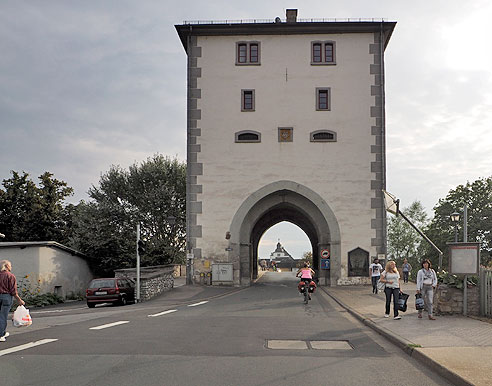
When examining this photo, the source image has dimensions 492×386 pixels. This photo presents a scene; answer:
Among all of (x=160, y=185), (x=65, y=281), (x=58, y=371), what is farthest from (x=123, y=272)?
(x=160, y=185)

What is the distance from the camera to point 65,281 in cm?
3161

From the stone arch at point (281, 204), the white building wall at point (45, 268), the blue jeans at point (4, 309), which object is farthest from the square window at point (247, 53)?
the blue jeans at point (4, 309)

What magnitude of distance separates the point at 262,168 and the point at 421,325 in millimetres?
20567

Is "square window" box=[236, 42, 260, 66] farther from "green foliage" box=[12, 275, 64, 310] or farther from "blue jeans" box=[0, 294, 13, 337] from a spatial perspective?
"blue jeans" box=[0, 294, 13, 337]

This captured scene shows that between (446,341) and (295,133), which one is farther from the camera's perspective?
(295,133)

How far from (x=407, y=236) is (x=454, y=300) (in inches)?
2528

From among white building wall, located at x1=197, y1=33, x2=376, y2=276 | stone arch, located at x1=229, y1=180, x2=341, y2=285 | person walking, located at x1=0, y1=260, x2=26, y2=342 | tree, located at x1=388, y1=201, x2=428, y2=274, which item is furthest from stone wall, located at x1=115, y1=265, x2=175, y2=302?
tree, located at x1=388, y1=201, x2=428, y2=274

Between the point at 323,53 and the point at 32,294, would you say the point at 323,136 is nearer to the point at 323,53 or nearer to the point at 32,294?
the point at 323,53

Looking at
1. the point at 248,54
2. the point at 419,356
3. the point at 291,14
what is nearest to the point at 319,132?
the point at 248,54

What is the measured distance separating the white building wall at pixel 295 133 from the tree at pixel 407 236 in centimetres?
4563

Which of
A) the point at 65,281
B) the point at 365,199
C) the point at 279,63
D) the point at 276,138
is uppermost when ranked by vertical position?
the point at 279,63

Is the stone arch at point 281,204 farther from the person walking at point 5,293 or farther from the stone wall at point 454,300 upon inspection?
the person walking at point 5,293

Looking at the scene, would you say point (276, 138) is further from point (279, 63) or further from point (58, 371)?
point (58, 371)

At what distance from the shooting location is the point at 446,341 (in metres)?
9.88
